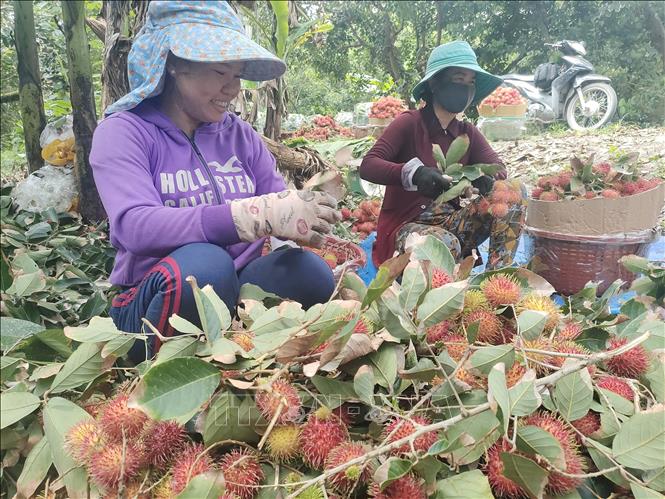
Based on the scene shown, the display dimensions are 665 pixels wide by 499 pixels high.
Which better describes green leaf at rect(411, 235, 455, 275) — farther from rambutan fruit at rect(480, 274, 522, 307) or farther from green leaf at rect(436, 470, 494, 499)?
green leaf at rect(436, 470, 494, 499)

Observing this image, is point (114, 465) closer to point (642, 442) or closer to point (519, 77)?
point (642, 442)

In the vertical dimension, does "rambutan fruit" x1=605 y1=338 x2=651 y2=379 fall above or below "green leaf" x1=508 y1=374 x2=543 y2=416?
below

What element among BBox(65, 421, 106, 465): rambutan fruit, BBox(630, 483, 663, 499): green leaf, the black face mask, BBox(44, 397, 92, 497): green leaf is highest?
the black face mask

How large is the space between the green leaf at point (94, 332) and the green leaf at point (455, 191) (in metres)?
1.31

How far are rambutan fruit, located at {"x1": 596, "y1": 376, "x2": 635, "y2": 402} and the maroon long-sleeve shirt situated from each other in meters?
1.28

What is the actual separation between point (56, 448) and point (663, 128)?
11.2ft

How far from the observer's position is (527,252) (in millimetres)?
2371

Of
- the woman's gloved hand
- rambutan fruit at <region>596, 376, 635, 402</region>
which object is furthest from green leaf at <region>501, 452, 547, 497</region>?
the woman's gloved hand

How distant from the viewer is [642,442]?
1.78ft

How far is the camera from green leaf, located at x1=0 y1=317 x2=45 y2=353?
23.2 inches

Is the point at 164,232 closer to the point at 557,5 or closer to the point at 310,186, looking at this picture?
the point at 310,186

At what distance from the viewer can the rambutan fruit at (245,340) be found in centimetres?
66

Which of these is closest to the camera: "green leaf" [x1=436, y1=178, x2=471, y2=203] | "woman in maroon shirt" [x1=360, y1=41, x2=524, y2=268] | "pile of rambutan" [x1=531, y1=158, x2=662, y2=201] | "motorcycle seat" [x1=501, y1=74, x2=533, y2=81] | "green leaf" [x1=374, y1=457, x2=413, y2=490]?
"green leaf" [x1=374, y1=457, x2=413, y2=490]

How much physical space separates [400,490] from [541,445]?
0.14m
